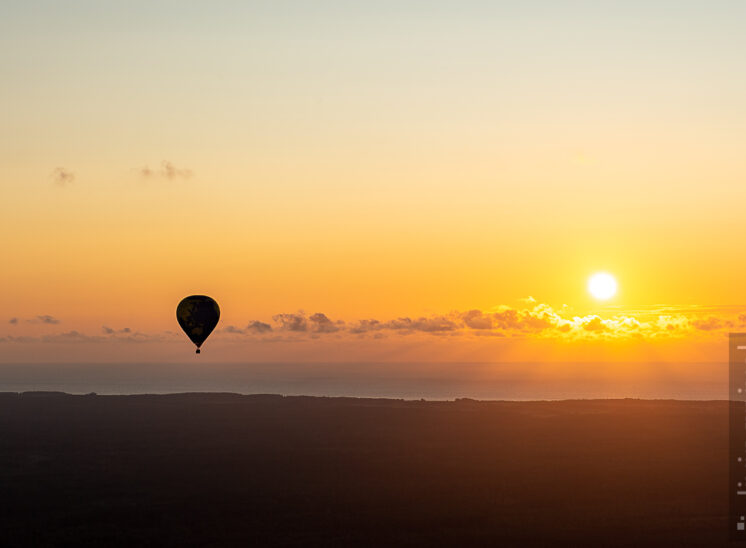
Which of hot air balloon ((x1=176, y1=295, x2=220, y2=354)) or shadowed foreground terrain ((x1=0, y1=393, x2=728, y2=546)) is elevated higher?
hot air balloon ((x1=176, y1=295, x2=220, y2=354))

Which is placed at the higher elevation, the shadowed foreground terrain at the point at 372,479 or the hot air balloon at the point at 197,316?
the hot air balloon at the point at 197,316

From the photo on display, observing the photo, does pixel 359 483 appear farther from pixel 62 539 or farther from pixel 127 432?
pixel 127 432

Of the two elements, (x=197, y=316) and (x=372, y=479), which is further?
(x=372, y=479)

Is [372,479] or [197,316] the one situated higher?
[197,316]

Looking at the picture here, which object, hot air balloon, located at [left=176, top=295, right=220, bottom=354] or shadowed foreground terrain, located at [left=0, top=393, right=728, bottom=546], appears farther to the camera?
hot air balloon, located at [left=176, top=295, right=220, bottom=354]

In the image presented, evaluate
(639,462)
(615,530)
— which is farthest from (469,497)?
(639,462)
